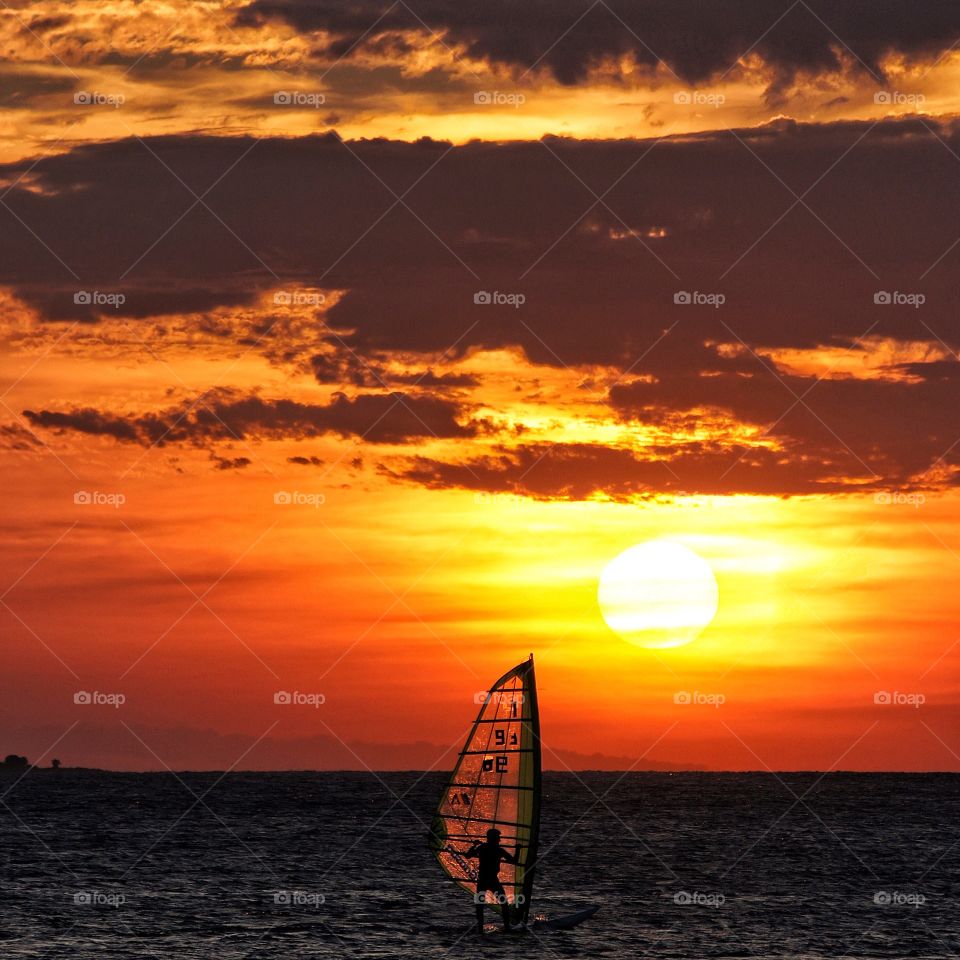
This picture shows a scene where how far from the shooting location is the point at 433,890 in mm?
59281

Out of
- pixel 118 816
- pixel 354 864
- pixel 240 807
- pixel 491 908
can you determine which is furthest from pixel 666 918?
pixel 240 807

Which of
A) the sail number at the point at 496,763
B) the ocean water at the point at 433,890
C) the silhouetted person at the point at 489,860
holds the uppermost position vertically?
the sail number at the point at 496,763

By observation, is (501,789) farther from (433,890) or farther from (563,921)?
(433,890)

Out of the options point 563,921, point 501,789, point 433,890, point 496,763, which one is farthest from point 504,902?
point 433,890

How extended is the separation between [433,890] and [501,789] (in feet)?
70.1

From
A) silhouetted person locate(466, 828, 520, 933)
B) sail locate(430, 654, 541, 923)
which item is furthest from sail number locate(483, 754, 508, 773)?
silhouetted person locate(466, 828, 520, 933)

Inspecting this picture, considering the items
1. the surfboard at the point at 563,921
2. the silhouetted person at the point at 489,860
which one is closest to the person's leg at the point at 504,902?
the silhouetted person at the point at 489,860

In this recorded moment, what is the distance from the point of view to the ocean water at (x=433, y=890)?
4294 centimetres

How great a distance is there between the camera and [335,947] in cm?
4209

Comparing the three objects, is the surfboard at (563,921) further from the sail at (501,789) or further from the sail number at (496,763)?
the sail number at (496,763)

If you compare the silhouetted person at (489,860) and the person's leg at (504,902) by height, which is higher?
the silhouetted person at (489,860)

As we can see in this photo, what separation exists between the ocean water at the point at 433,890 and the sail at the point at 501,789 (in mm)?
2479

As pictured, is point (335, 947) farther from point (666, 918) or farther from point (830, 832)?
point (830, 832)

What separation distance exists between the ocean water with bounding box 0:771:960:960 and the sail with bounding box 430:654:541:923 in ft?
8.13
